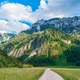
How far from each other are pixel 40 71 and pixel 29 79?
12509mm

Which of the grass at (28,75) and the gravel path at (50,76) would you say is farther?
the grass at (28,75)

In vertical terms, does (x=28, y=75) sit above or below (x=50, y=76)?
above

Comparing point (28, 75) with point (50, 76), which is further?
point (28, 75)

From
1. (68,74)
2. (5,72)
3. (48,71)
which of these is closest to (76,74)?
(68,74)

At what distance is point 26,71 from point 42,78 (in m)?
12.7

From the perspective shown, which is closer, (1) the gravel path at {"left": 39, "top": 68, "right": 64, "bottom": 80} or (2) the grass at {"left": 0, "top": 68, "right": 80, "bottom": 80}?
(1) the gravel path at {"left": 39, "top": 68, "right": 64, "bottom": 80}

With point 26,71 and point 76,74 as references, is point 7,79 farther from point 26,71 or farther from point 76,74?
point 76,74

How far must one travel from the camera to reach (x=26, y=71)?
373 ft

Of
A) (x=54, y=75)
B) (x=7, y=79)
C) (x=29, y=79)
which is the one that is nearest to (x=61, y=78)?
(x=54, y=75)

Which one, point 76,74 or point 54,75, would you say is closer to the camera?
point 54,75

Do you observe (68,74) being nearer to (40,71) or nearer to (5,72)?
(40,71)

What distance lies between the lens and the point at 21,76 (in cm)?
10631

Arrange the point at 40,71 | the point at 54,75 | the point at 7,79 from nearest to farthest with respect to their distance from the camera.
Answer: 1. the point at 7,79
2. the point at 54,75
3. the point at 40,71

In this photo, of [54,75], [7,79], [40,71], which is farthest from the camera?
[40,71]
